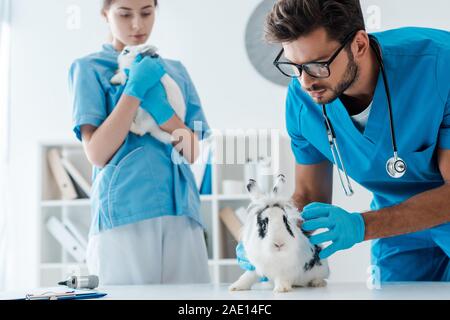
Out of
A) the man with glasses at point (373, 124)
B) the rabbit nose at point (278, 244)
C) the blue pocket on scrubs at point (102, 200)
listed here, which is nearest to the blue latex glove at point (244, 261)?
the man with glasses at point (373, 124)

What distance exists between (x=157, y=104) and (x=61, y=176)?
5.11ft

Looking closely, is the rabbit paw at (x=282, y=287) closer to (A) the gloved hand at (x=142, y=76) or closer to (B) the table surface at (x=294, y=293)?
(B) the table surface at (x=294, y=293)

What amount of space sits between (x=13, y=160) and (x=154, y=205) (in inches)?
85.9

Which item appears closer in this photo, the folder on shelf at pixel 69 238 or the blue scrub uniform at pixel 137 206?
the blue scrub uniform at pixel 137 206

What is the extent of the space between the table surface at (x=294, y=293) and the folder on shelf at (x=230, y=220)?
1612mm

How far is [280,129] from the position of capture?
10.5ft

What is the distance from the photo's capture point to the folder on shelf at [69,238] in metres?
2.92

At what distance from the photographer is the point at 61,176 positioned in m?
2.96

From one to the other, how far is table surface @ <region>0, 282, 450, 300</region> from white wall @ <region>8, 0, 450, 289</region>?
2.07m
